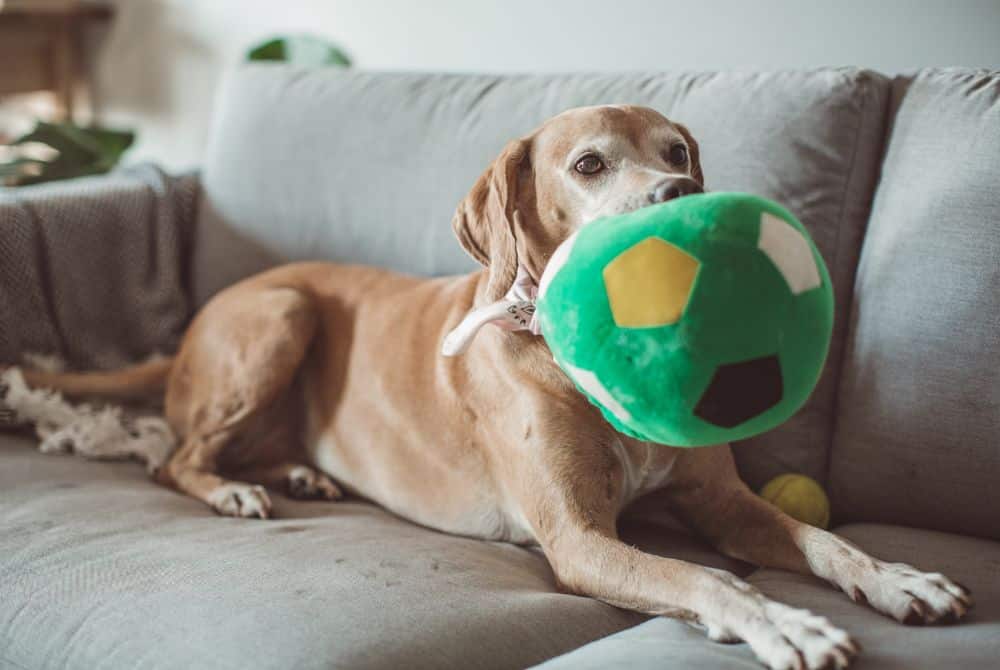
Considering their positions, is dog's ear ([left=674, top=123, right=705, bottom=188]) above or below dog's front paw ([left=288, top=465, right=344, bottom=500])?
above

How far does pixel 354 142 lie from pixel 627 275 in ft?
4.89

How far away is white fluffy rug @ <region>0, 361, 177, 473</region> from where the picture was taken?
7.22 ft

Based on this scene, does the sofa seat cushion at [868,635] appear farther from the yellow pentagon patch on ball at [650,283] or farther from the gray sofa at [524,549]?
the yellow pentagon patch on ball at [650,283]

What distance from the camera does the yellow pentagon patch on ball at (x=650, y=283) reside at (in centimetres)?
111

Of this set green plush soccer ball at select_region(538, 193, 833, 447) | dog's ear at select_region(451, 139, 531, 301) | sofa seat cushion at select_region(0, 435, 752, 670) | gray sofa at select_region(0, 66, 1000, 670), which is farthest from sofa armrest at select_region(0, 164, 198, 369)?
green plush soccer ball at select_region(538, 193, 833, 447)

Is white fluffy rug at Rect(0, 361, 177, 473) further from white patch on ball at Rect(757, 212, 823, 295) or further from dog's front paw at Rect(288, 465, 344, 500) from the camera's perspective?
white patch on ball at Rect(757, 212, 823, 295)

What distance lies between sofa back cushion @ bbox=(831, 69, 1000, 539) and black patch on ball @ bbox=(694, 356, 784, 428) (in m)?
0.66

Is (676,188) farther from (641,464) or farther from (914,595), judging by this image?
(914,595)

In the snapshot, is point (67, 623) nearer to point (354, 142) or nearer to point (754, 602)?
point (754, 602)

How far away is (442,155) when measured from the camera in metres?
Answer: 2.33

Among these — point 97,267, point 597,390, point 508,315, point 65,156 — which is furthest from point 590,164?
point 65,156

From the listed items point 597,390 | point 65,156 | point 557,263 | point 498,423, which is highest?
point 557,263

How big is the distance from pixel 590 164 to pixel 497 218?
0.58 feet

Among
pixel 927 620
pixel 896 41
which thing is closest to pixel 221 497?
pixel 927 620
